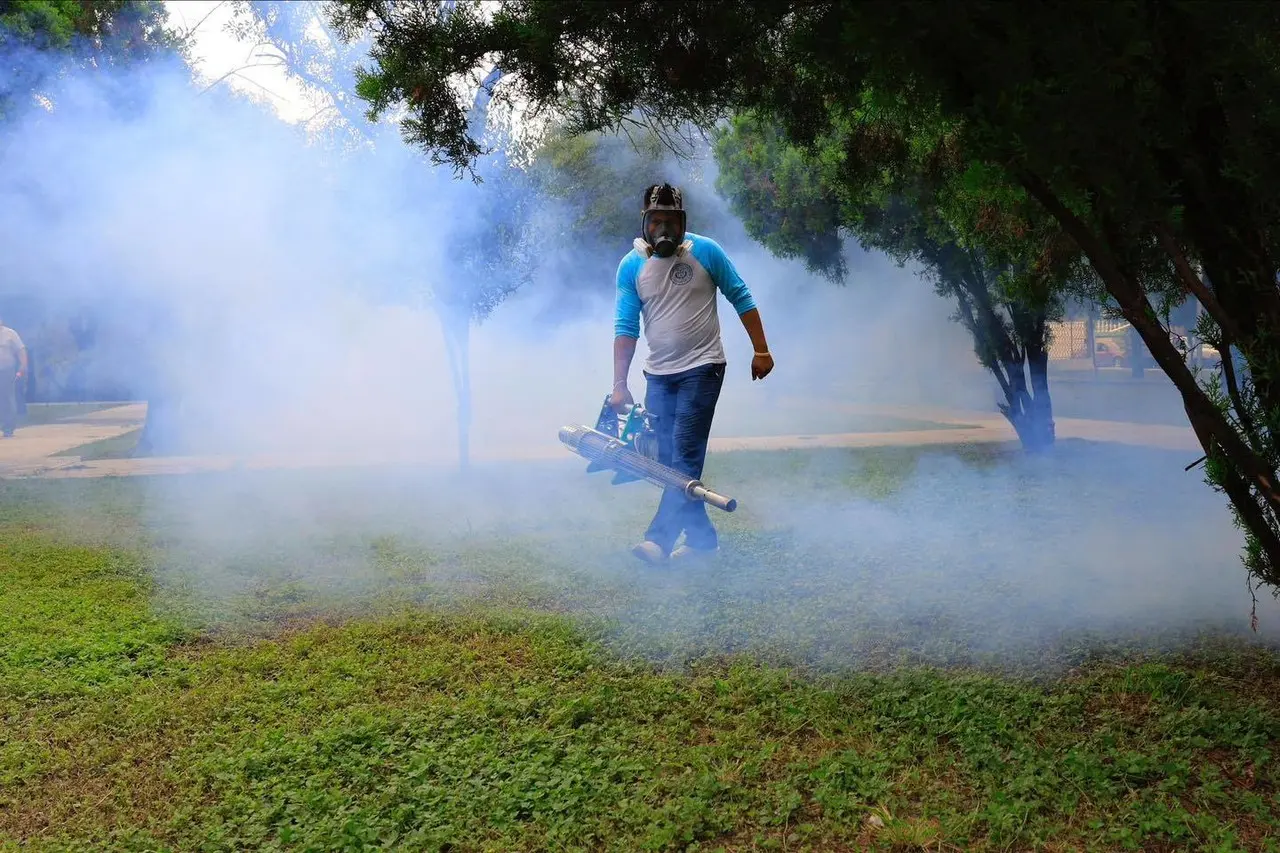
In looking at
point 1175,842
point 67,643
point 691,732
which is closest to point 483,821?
point 691,732

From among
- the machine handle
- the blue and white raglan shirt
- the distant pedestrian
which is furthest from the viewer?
the distant pedestrian

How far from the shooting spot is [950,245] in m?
10.1

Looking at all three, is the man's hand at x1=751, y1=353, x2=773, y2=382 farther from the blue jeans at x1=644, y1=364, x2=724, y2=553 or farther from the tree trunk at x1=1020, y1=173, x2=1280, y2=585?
the tree trunk at x1=1020, y1=173, x2=1280, y2=585

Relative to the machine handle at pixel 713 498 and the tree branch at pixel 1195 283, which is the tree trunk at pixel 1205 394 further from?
the machine handle at pixel 713 498

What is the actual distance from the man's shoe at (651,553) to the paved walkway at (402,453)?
5.54 m

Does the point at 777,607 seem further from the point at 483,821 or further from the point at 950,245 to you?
the point at 950,245

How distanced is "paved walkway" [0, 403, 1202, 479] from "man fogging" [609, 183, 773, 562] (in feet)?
18.1

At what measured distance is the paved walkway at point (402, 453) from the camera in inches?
409

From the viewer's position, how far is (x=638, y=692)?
360 centimetres

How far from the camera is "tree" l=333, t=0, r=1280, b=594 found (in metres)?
2.59

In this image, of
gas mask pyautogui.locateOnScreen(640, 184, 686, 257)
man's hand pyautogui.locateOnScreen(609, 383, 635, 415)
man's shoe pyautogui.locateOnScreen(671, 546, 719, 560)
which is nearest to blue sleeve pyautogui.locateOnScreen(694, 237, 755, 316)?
gas mask pyautogui.locateOnScreen(640, 184, 686, 257)

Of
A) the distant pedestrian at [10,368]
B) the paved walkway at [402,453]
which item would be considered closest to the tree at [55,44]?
the paved walkway at [402,453]

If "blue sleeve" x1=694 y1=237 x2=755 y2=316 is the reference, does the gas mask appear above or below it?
above

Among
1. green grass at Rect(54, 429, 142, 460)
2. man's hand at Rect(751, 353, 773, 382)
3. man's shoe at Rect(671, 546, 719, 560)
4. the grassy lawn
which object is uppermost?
man's hand at Rect(751, 353, 773, 382)
